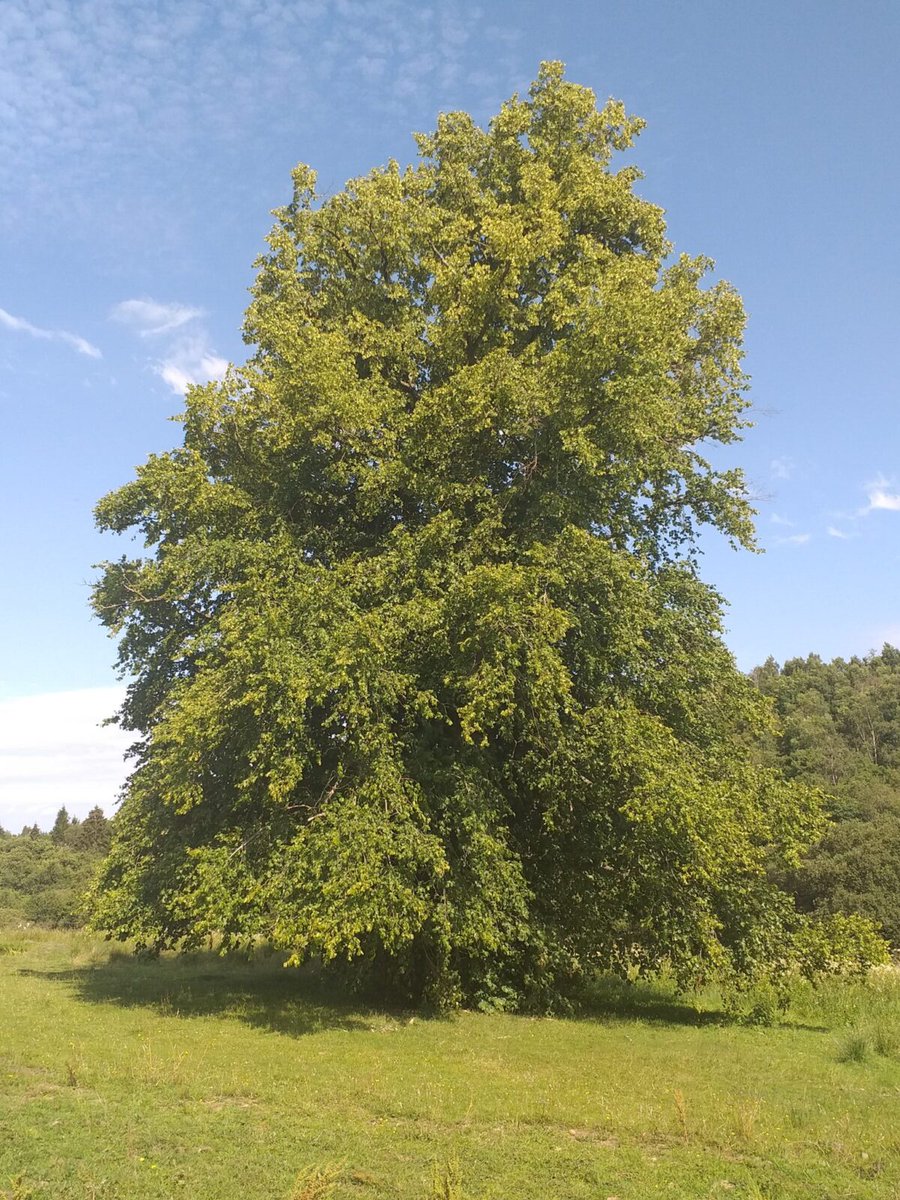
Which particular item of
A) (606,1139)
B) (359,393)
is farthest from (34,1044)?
(359,393)

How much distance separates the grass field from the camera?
6.98 m

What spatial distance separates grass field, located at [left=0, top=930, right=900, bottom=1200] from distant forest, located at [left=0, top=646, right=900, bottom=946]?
5.58 m

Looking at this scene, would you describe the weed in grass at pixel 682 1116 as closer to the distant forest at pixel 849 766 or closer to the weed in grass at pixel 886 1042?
the weed in grass at pixel 886 1042

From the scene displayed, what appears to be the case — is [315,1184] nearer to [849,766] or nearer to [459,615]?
[459,615]

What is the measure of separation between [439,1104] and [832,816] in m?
35.4

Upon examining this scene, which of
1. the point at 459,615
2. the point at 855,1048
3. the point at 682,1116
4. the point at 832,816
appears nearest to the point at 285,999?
the point at 459,615

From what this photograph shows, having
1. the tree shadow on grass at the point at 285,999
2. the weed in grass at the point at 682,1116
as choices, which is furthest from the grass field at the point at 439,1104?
the tree shadow on grass at the point at 285,999

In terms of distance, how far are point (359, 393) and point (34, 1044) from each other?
12.7 meters

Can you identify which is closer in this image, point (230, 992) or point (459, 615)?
point (459, 615)

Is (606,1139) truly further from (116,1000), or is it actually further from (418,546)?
(116,1000)

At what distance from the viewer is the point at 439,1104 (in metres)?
9.36

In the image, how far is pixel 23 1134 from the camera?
771cm

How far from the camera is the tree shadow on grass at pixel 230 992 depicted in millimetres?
15539

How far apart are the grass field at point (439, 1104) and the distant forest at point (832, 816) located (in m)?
5.58
